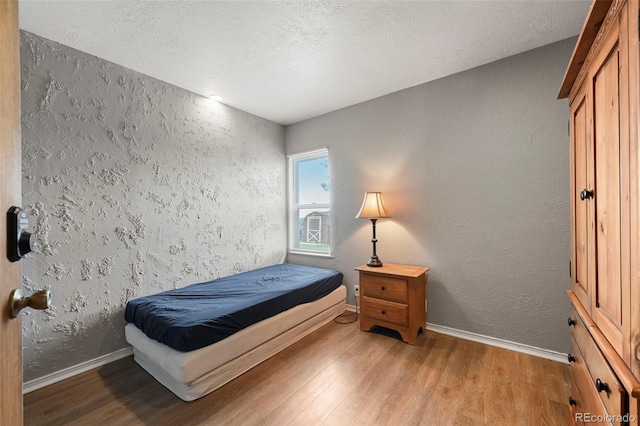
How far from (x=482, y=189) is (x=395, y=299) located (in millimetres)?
1282

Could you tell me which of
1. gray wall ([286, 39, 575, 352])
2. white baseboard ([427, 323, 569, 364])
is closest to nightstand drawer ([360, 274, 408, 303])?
gray wall ([286, 39, 575, 352])

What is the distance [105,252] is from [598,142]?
3.12 metres

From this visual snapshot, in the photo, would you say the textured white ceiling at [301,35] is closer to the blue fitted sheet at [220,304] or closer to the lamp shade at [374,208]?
the lamp shade at [374,208]

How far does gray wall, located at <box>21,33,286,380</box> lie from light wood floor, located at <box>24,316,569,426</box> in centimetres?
46

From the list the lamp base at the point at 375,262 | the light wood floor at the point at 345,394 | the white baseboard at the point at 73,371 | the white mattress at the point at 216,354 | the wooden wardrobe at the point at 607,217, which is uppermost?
the wooden wardrobe at the point at 607,217

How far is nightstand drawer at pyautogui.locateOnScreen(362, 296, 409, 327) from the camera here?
7.77ft

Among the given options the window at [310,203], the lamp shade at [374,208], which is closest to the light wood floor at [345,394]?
the lamp shade at [374,208]

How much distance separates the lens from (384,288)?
8.20 ft

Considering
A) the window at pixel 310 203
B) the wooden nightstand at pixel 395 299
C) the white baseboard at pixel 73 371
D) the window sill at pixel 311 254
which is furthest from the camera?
the window at pixel 310 203

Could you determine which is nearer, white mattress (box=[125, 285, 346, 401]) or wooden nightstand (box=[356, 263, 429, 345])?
white mattress (box=[125, 285, 346, 401])

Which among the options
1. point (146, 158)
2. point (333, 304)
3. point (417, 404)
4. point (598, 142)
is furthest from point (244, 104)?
point (417, 404)

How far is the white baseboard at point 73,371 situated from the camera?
1.79m

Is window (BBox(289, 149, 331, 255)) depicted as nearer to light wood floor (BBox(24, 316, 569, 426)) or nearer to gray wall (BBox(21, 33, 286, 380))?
gray wall (BBox(21, 33, 286, 380))

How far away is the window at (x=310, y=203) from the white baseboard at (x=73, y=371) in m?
2.21
